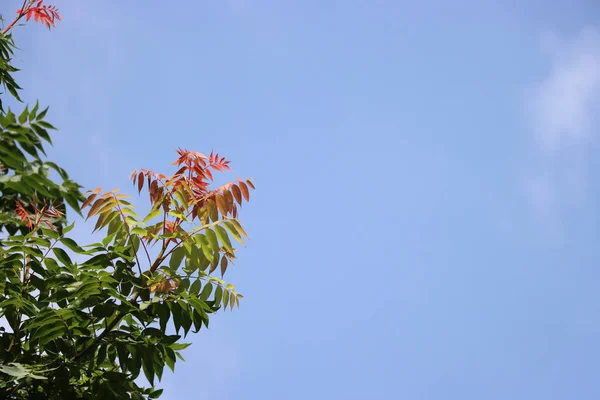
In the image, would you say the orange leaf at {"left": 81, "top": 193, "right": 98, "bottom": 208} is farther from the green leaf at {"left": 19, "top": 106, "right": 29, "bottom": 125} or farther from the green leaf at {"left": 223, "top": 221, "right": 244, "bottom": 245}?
the green leaf at {"left": 19, "top": 106, "right": 29, "bottom": 125}

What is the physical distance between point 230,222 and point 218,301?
2.11 ft

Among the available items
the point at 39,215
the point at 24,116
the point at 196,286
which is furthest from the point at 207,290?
the point at 24,116

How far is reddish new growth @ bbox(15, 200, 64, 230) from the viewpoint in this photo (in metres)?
3.88

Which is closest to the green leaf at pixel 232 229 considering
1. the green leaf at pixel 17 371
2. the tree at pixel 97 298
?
the tree at pixel 97 298

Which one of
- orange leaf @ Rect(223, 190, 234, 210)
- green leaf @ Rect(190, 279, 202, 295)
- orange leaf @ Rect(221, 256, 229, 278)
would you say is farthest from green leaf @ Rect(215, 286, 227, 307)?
orange leaf @ Rect(223, 190, 234, 210)

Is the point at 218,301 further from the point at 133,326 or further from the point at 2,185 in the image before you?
the point at 2,185

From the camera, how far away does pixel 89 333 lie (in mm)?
3779

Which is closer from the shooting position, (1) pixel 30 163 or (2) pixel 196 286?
(1) pixel 30 163

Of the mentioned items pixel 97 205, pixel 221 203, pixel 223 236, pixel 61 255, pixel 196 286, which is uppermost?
pixel 221 203

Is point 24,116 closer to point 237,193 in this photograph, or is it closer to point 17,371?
point 17,371

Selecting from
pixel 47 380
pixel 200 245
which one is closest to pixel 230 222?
pixel 200 245

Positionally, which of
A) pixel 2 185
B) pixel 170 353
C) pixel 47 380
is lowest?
pixel 47 380

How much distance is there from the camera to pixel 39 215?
390cm

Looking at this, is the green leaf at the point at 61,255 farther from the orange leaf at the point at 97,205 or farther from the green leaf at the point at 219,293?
the green leaf at the point at 219,293
